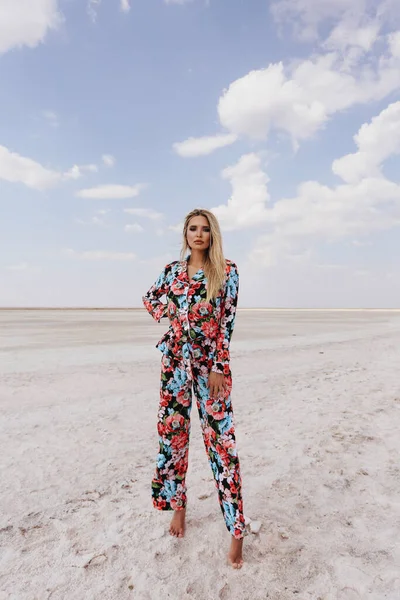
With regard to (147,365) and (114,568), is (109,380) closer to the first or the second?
(147,365)

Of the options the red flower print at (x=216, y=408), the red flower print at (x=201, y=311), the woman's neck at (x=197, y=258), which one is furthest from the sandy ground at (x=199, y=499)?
the woman's neck at (x=197, y=258)

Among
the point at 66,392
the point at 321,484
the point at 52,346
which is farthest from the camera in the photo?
the point at 52,346

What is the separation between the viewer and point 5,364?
10844 millimetres

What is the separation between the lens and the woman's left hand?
2945 millimetres

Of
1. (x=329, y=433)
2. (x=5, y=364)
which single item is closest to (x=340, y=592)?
(x=329, y=433)

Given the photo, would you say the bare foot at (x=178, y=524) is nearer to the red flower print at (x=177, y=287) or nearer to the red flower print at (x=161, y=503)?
the red flower print at (x=161, y=503)

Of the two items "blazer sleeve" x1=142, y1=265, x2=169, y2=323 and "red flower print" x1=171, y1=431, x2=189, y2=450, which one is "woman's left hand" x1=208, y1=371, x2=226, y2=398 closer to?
"red flower print" x1=171, y1=431, x2=189, y2=450

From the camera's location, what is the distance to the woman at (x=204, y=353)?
2.96 meters

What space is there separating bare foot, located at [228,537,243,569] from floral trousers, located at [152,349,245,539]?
0.21ft

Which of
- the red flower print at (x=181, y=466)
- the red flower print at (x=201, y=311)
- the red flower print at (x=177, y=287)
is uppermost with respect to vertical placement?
the red flower print at (x=177, y=287)

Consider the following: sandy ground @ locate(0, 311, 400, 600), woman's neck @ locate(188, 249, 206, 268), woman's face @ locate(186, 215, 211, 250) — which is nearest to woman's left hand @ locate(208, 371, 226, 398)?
woman's neck @ locate(188, 249, 206, 268)

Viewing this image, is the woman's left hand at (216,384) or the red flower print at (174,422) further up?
the woman's left hand at (216,384)

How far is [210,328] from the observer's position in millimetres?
2977

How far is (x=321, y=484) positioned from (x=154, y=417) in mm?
3000
